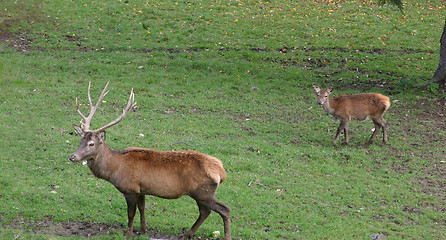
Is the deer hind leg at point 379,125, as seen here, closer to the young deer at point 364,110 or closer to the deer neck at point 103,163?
the young deer at point 364,110

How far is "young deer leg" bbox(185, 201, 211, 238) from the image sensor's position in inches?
319

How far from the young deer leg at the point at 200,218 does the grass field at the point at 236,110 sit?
12.8 inches

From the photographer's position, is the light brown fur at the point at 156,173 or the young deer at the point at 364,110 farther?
the young deer at the point at 364,110

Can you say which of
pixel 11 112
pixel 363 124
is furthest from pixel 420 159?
pixel 11 112

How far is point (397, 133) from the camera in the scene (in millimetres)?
14648

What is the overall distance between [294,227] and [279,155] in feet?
11.1

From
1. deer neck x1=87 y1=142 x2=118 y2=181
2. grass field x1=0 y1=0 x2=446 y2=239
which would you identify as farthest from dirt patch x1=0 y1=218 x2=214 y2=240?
deer neck x1=87 y1=142 x2=118 y2=181

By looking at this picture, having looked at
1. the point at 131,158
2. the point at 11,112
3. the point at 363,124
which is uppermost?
the point at 131,158

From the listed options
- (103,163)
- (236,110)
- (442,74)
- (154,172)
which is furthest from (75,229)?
(442,74)

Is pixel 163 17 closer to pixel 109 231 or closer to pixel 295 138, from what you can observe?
pixel 295 138

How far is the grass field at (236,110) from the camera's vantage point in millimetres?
9445

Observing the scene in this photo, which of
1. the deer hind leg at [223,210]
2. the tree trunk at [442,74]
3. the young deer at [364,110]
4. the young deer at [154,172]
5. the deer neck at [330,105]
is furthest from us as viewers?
the tree trunk at [442,74]

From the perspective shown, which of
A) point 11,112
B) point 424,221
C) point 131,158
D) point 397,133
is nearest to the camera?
point 131,158

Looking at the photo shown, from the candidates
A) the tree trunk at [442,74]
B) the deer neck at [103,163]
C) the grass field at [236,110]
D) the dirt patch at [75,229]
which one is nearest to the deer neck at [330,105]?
the grass field at [236,110]
